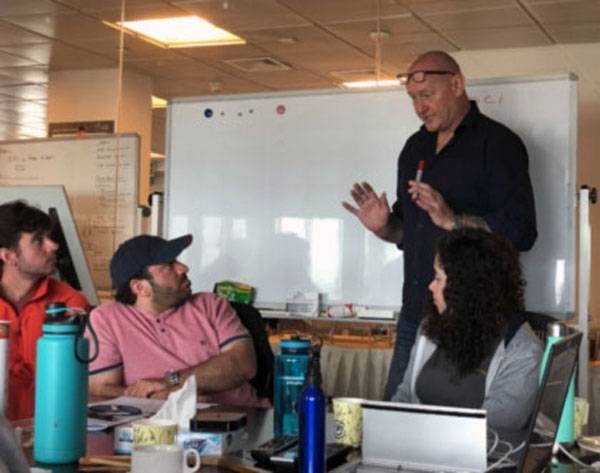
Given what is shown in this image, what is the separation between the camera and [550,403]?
5.07 ft

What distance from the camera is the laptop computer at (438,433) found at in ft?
5.02

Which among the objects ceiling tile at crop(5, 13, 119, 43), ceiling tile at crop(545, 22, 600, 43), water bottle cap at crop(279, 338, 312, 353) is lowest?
water bottle cap at crop(279, 338, 312, 353)

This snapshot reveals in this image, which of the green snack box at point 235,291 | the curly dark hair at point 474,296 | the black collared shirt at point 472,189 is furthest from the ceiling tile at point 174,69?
the curly dark hair at point 474,296

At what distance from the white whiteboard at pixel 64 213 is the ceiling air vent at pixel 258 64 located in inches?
118

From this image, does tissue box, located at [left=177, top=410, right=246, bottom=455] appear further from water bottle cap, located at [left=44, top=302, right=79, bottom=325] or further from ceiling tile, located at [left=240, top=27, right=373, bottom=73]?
ceiling tile, located at [left=240, top=27, right=373, bottom=73]

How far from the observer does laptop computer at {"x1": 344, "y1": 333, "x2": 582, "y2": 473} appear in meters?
1.53

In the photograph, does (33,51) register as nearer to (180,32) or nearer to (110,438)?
(180,32)

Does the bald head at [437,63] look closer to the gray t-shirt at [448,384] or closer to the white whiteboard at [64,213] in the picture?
the gray t-shirt at [448,384]

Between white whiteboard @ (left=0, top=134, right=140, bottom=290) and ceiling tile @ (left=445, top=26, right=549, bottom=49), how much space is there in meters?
2.37

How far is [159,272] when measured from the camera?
9.33 feet

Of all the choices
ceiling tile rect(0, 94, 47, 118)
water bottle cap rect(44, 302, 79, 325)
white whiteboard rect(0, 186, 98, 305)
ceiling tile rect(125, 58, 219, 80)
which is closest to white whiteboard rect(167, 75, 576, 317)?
white whiteboard rect(0, 186, 98, 305)

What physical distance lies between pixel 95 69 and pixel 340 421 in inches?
255

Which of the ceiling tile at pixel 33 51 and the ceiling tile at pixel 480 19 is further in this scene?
the ceiling tile at pixel 33 51

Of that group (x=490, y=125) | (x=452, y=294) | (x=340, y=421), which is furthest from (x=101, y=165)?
(x=340, y=421)
